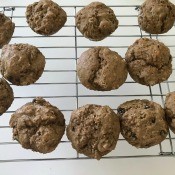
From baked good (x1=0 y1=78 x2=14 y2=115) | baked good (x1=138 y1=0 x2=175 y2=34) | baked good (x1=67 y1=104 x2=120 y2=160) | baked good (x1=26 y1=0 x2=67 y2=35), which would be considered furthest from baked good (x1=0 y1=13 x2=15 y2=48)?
baked good (x1=138 y1=0 x2=175 y2=34)

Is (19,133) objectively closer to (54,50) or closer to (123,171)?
(123,171)

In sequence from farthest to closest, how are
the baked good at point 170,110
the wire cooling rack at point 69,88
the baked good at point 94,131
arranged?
1. the wire cooling rack at point 69,88
2. the baked good at point 170,110
3. the baked good at point 94,131

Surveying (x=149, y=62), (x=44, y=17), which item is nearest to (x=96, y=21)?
(x=44, y=17)

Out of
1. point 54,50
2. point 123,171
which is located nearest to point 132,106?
point 123,171

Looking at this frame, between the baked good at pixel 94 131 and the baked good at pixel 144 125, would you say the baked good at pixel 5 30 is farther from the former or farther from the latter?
the baked good at pixel 144 125

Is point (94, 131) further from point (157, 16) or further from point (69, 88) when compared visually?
point (157, 16)

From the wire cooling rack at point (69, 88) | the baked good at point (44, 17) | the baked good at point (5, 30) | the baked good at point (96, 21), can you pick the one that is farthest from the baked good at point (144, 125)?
the baked good at point (5, 30)
